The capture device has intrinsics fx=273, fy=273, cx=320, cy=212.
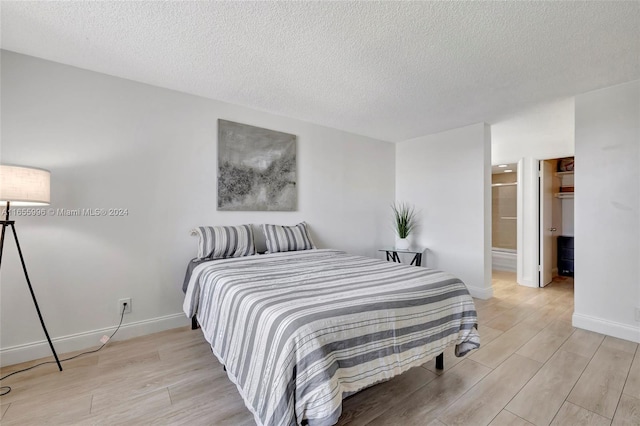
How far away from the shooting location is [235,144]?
311 cm

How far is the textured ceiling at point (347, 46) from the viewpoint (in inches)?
A: 65.4

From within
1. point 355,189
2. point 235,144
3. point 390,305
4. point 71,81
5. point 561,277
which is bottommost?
point 561,277

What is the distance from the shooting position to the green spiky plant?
4301 millimetres

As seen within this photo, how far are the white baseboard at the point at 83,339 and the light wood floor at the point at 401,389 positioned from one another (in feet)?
0.29

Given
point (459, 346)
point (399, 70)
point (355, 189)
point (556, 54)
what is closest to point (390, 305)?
point (459, 346)

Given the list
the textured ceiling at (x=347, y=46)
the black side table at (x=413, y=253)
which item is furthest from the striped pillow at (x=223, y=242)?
the black side table at (x=413, y=253)

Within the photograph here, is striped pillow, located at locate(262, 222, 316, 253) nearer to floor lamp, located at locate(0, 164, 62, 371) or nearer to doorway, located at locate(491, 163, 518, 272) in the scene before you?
floor lamp, located at locate(0, 164, 62, 371)

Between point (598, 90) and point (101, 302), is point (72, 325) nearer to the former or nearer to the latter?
point (101, 302)

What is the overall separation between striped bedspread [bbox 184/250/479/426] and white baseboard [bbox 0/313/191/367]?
78 cm

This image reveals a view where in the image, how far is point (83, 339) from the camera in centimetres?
232

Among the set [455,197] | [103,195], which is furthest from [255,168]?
[455,197]

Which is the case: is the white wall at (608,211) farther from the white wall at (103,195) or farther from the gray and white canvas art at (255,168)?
the white wall at (103,195)

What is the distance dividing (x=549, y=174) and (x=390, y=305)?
4.77 m

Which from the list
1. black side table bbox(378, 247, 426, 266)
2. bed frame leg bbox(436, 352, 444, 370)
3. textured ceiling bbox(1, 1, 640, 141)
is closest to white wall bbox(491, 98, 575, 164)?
textured ceiling bbox(1, 1, 640, 141)
